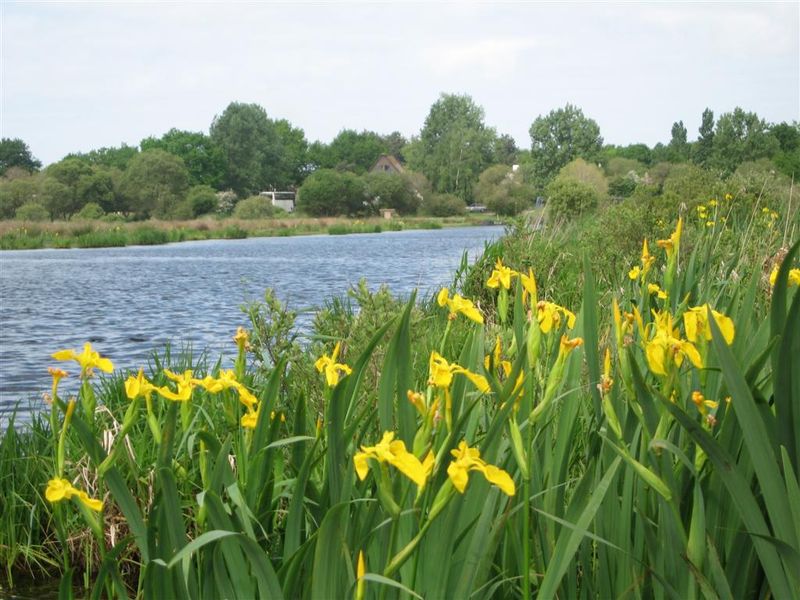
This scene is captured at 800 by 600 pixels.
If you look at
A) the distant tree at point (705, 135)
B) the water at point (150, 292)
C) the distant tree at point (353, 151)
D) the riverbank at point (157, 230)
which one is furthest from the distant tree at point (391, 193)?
the water at point (150, 292)

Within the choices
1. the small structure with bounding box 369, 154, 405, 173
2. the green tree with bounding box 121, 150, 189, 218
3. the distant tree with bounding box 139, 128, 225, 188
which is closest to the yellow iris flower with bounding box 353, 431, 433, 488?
the green tree with bounding box 121, 150, 189, 218

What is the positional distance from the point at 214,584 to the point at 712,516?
0.93 meters

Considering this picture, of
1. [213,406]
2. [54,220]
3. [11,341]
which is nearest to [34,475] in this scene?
[213,406]

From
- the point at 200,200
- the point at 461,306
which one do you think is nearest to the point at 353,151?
the point at 200,200

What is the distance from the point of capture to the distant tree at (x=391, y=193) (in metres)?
64.0

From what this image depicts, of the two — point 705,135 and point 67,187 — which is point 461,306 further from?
point 705,135

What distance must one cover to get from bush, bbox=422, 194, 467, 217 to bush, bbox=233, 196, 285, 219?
17700 millimetres

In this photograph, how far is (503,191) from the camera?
64.1m

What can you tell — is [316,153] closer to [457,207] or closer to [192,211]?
[457,207]

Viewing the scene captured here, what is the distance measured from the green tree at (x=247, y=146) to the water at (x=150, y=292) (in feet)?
106

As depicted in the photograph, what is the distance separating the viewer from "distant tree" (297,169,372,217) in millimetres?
59656

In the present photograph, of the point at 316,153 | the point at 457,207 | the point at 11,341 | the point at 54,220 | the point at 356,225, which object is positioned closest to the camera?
the point at 11,341

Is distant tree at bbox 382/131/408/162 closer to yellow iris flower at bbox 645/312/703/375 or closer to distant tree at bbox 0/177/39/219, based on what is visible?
distant tree at bbox 0/177/39/219

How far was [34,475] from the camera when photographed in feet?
11.8
